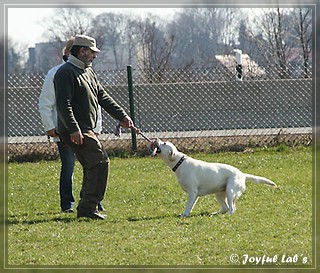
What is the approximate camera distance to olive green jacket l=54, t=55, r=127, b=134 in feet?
21.5

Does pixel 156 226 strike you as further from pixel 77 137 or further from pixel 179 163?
pixel 77 137

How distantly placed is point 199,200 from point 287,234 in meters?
1.95

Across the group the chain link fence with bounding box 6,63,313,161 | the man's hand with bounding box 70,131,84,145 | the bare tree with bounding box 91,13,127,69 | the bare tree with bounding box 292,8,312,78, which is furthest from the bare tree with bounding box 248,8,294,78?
the man's hand with bounding box 70,131,84,145

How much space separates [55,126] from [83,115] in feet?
2.12

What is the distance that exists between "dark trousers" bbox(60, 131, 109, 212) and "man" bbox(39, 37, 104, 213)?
1.60 ft

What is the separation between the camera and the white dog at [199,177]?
22.2 feet

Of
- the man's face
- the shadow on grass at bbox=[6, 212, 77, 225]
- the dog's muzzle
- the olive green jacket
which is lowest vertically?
the shadow on grass at bbox=[6, 212, 77, 225]

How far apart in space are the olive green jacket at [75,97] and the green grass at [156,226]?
0.89 m

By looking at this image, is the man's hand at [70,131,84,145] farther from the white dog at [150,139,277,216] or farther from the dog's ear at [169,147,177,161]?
the dog's ear at [169,147,177,161]

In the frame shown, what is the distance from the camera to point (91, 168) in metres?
6.80

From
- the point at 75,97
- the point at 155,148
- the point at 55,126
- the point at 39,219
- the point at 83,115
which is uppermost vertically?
the point at 75,97

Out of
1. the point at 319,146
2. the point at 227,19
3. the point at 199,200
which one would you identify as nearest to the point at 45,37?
the point at 227,19

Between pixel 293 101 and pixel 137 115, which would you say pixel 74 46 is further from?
pixel 293 101

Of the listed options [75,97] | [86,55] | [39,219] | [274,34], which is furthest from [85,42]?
[274,34]
